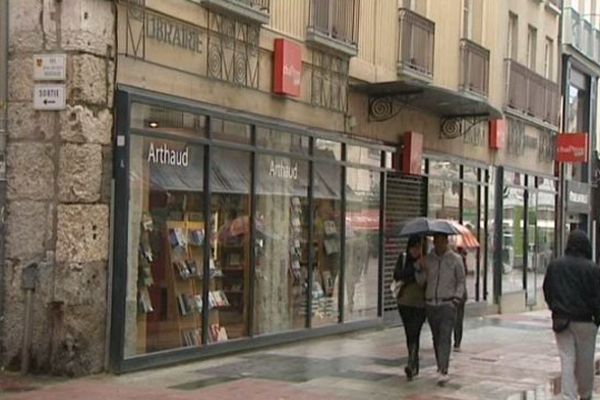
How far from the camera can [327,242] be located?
15.7 metres

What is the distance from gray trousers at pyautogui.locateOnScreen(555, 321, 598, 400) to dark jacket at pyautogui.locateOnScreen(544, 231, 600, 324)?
0.13 metres

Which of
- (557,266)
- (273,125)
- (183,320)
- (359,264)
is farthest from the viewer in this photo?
(359,264)

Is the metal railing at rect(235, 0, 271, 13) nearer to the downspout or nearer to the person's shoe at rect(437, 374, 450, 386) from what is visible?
the downspout

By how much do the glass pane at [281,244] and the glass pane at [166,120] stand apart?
5.19ft

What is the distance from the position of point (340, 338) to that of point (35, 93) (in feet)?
23.0

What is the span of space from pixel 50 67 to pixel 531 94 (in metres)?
17.2

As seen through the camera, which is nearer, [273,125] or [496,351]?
[273,125]

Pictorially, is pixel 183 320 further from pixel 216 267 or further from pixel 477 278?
pixel 477 278

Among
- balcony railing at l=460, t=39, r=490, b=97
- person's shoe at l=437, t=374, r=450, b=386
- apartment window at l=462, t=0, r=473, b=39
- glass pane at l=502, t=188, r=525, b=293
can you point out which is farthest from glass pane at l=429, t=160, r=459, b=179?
person's shoe at l=437, t=374, r=450, b=386

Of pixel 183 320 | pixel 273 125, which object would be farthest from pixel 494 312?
pixel 183 320

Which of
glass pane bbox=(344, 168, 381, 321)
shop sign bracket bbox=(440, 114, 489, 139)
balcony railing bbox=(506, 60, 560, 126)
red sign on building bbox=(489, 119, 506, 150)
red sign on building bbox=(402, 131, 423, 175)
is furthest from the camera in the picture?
balcony railing bbox=(506, 60, 560, 126)

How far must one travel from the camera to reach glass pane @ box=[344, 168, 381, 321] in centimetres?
1631

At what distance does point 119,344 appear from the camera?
422 inches

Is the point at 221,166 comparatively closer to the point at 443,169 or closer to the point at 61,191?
the point at 61,191
